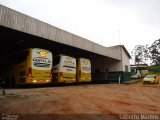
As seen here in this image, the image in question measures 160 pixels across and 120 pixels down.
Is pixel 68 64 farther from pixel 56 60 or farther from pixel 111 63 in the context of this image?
pixel 111 63

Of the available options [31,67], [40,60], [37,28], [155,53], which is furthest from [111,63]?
[155,53]

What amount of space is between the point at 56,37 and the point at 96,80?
16.0 meters

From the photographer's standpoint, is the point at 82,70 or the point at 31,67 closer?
the point at 31,67

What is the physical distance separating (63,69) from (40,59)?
356 cm

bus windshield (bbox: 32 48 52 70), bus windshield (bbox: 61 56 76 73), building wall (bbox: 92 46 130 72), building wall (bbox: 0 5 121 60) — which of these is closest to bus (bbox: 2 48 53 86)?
bus windshield (bbox: 32 48 52 70)

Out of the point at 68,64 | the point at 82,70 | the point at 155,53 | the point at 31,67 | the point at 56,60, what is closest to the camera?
the point at 31,67

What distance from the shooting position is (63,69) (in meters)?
19.5

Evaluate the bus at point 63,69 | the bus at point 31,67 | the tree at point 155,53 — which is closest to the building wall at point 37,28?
the bus at point 31,67

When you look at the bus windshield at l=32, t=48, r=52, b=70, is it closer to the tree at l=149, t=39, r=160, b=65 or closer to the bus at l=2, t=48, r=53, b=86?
the bus at l=2, t=48, r=53, b=86

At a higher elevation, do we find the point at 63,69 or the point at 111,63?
the point at 111,63

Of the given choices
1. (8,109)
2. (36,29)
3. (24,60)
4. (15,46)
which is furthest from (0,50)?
(8,109)

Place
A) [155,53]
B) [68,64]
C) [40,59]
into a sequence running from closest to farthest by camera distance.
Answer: [40,59], [68,64], [155,53]

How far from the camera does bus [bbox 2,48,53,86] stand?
15.7 metres

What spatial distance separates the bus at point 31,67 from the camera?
1574 centimetres
